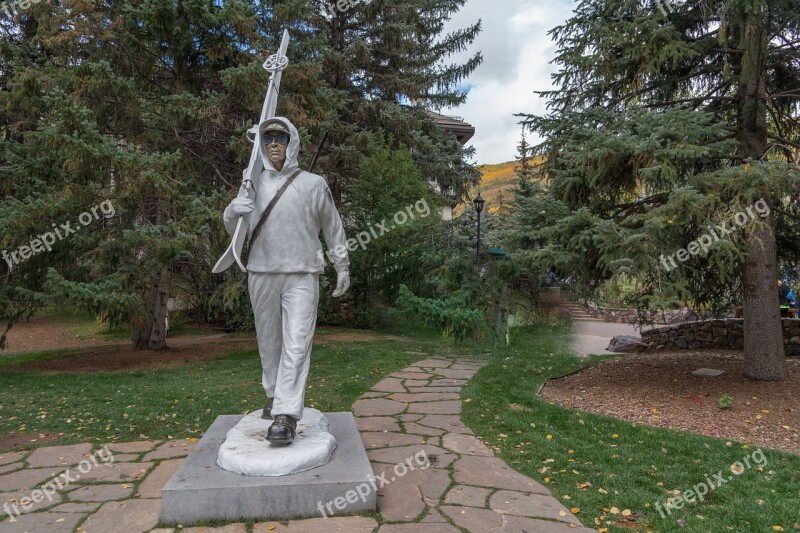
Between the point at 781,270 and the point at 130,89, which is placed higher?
the point at 130,89

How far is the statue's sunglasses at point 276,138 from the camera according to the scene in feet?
12.2

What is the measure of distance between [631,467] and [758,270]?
13.2 feet

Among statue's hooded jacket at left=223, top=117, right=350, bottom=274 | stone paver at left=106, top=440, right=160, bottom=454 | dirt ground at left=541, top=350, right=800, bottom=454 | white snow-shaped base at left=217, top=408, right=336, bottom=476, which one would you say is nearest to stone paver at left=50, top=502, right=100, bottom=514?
white snow-shaped base at left=217, top=408, right=336, bottom=476

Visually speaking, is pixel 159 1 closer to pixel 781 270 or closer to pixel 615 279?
pixel 615 279

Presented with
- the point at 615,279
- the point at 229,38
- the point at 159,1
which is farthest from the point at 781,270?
the point at 159,1

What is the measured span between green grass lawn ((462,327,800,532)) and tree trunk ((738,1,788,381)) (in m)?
2.72

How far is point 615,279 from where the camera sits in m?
5.50

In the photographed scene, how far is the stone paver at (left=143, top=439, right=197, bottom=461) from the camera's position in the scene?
422 cm

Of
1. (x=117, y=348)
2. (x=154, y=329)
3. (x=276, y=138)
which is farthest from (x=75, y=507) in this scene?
(x=117, y=348)

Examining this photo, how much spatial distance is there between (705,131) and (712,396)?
10.2 feet

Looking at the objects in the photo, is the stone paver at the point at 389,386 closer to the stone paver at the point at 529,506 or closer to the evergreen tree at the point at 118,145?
the stone paver at the point at 529,506

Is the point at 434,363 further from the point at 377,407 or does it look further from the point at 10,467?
the point at 10,467

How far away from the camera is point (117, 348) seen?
1141cm

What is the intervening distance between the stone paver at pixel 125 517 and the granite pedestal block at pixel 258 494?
0.53 feet
